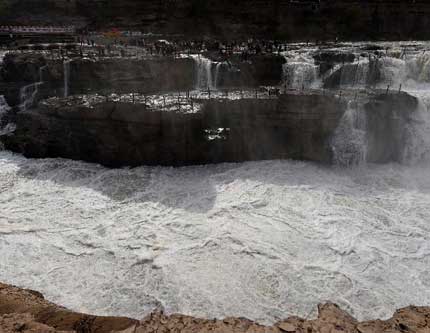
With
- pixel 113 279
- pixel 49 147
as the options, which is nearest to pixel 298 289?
pixel 113 279

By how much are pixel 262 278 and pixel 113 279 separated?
4.48 m

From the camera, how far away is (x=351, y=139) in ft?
62.4

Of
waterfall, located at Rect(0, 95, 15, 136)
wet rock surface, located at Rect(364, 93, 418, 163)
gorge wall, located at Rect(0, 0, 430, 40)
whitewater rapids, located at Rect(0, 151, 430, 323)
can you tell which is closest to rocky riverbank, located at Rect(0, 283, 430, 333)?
whitewater rapids, located at Rect(0, 151, 430, 323)

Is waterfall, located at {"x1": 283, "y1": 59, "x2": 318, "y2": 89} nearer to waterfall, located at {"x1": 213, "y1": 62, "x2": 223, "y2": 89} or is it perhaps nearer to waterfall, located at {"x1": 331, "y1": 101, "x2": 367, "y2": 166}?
waterfall, located at {"x1": 213, "y1": 62, "x2": 223, "y2": 89}

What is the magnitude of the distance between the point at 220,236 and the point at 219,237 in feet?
0.23

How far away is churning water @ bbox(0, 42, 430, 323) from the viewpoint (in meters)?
10.7

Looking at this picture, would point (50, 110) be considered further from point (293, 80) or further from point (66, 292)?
point (293, 80)

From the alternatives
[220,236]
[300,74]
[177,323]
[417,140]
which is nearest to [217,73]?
[300,74]

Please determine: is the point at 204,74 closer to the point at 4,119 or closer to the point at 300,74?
the point at 300,74

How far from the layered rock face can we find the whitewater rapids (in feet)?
2.72

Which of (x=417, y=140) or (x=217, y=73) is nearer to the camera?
(x=417, y=140)

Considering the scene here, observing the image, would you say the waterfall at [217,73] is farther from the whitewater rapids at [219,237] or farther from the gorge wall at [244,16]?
the gorge wall at [244,16]

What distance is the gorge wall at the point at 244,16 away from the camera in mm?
39031

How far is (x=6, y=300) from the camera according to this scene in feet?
32.3
